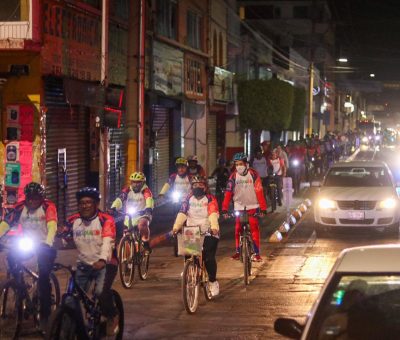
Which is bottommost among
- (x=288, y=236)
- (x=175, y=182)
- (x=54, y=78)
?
(x=288, y=236)

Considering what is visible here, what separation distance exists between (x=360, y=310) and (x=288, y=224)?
15.0 meters

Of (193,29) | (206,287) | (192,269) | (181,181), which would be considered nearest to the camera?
(192,269)

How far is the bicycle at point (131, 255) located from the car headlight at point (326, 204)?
19.6 ft

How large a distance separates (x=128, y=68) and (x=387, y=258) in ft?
60.0

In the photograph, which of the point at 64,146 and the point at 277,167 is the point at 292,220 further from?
the point at 64,146

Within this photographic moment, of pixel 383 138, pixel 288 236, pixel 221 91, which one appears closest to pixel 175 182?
pixel 288 236

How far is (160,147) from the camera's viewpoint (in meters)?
29.8

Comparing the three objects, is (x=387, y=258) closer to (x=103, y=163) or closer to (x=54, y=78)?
(x=103, y=163)

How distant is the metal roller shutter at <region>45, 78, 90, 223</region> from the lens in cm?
1859

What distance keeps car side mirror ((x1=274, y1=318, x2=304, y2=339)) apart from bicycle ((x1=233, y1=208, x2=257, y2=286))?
740 centimetres

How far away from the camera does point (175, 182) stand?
16797 mm

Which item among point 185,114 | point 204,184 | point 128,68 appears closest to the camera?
point 204,184

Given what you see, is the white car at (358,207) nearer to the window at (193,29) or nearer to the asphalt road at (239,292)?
the asphalt road at (239,292)

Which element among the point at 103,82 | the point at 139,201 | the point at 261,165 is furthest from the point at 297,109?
the point at 139,201
